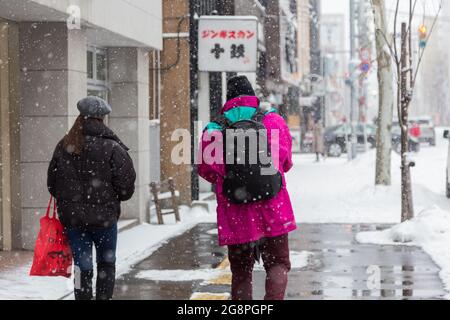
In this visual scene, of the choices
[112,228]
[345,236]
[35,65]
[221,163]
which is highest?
[35,65]

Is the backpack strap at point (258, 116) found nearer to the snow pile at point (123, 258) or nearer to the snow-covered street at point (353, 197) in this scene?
the snow pile at point (123, 258)

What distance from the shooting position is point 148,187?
15477 millimetres

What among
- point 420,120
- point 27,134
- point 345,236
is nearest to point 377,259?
point 345,236

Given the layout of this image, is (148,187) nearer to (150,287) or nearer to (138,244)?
(138,244)

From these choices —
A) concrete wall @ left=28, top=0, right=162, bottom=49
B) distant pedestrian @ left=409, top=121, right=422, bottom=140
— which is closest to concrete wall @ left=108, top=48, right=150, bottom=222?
concrete wall @ left=28, top=0, right=162, bottom=49

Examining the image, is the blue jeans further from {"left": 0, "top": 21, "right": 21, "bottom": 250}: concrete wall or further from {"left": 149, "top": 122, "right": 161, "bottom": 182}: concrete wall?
{"left": 149, "top": 122, "right": 161, "bottom": 182}: concrete wall

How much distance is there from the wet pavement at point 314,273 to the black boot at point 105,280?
1.40 m

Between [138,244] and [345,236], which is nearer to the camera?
[138,244]

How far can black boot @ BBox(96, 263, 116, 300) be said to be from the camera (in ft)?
22.3

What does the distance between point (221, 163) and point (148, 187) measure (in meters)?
9.34

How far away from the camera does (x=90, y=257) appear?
6820mm

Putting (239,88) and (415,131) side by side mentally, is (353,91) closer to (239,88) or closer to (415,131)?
(415,131)

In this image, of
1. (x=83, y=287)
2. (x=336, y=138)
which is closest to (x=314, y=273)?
(x=83, y=287)

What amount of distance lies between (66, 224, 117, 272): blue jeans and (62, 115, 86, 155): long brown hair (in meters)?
0.61
